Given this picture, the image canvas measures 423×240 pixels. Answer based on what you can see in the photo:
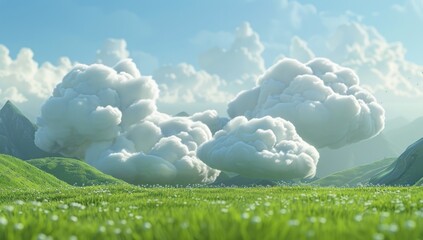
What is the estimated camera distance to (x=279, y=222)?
23.0 feet

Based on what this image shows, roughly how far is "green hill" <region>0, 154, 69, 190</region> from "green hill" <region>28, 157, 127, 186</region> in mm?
39770

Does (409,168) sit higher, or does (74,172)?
(74,172)

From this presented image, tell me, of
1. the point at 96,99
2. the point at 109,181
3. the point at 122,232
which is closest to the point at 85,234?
the point at 122,232

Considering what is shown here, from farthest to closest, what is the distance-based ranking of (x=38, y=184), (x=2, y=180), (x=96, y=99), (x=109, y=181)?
(x=96, y=99), (x=109, y=181), (x=38, y=184), (x=2, y=180)

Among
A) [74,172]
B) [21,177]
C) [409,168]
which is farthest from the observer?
[409,168]

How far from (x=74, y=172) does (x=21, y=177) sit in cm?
6420

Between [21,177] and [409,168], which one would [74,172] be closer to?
[21,177]

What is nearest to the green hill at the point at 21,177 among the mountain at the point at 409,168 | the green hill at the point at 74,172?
the green hill at the point at 74,172

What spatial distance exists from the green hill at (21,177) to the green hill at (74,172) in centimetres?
3977

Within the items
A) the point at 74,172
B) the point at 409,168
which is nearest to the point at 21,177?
the point at 74,172

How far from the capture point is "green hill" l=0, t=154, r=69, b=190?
206ft

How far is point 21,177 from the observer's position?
68562mm

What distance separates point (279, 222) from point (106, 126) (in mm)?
195432

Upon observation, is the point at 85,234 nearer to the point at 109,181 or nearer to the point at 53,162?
the point at 109,181
